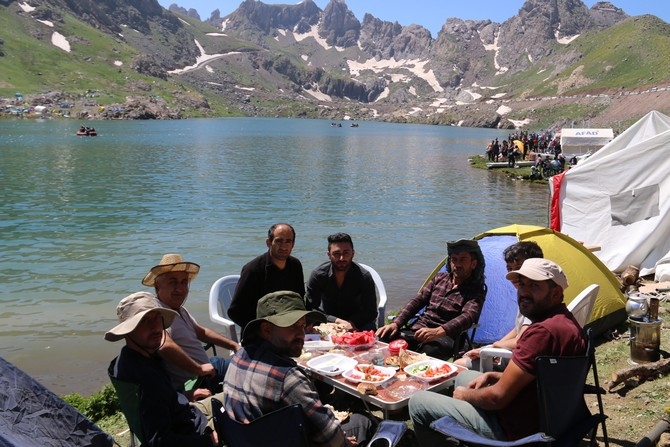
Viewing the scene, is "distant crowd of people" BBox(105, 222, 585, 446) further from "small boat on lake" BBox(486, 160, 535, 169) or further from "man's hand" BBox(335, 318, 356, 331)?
"small boat on lake" BBox(486, 160, 535, 169)

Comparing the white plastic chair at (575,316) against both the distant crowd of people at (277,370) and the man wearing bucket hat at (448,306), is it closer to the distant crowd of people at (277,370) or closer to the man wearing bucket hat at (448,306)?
the distant crowd of people at (277,370)

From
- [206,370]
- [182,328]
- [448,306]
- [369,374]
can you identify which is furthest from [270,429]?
[448,306]

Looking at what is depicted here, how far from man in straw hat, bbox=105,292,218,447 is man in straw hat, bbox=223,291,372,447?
2.18 ft

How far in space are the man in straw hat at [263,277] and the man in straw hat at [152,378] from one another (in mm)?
2676

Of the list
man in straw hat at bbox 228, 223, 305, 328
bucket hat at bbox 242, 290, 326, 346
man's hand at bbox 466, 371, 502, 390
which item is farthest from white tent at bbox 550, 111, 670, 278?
bucket hat at bbox 242, 290, 326, 346

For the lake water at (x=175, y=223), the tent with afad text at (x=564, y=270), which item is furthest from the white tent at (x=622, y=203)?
the lake water at (x=175, y=223)

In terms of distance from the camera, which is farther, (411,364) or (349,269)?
(349,269)

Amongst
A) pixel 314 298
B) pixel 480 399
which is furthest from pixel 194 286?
pixel 480 399

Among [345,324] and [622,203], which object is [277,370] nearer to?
[345,324]

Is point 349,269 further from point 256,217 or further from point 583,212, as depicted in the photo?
point 256,217

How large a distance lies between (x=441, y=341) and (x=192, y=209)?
22.2m

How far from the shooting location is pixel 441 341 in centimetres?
720

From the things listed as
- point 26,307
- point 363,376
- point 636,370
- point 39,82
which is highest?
point 39,82

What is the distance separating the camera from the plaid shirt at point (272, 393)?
12.9 ft
